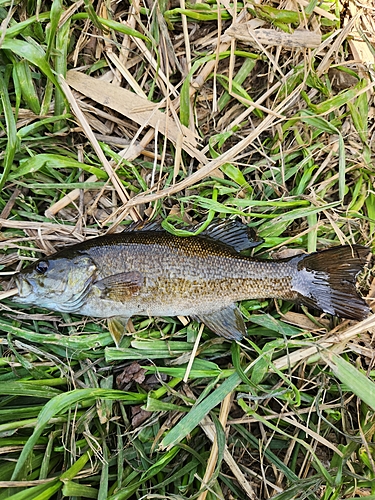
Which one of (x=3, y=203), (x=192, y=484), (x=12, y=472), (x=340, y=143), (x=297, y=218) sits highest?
(x=340, y=143)

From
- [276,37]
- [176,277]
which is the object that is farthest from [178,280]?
[276,37]

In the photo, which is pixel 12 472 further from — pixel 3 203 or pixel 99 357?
pixel 3 203

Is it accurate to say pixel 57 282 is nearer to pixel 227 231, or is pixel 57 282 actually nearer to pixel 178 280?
pixel 178 280

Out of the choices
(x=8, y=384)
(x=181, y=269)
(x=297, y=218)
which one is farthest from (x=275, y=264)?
(x=8, y=384)

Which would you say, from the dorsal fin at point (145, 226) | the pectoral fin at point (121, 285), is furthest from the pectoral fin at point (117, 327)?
the dorsal fin at point (145, 226)

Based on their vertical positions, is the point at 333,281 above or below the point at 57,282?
below

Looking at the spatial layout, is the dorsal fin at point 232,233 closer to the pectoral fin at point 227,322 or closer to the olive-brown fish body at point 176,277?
the olive-brown fish body at point 176,277
